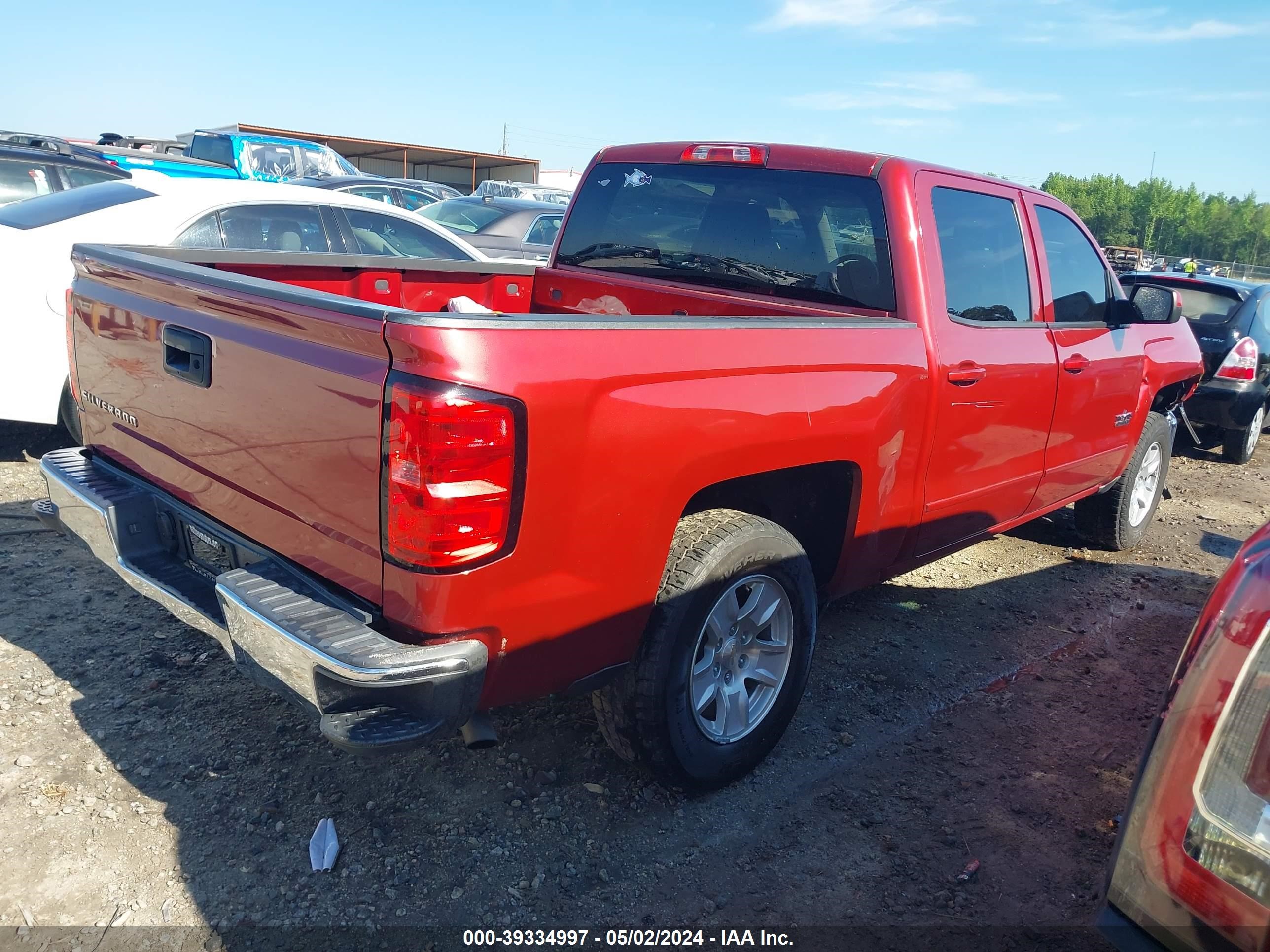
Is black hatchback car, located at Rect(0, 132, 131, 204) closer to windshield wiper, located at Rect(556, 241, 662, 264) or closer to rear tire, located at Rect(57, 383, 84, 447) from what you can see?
rear tire, located at Rect(57, 383, 84, 447)

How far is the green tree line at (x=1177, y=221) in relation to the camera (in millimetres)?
105062

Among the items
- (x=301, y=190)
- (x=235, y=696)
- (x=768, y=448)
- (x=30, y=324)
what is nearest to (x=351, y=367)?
(x=768, y=448)

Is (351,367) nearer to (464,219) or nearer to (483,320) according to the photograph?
(483,320)

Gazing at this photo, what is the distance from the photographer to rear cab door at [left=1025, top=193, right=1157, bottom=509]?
13.9 feet

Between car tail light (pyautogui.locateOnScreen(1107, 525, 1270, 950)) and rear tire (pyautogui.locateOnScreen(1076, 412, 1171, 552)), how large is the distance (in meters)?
3.94

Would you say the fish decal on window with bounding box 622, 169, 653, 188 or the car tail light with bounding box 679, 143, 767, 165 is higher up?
the car tail light with bounding box 679, 143, 767, 165

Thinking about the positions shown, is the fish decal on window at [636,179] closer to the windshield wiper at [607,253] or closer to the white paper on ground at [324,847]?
the windshield wiper at [607,253]

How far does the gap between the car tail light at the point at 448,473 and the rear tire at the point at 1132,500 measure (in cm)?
435

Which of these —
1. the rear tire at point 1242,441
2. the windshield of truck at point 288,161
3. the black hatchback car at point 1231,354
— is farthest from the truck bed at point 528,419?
the windshield of truck at point 288,161

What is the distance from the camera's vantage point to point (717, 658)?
295 centimetres

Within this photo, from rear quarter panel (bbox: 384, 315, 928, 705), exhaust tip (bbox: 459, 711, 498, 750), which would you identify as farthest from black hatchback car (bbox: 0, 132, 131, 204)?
exhaust tip (bbox: 459, 711, 498, 750)

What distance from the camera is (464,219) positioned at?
11898 mm

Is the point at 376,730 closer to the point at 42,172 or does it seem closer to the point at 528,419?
the point at 528,419

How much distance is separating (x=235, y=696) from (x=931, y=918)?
2.42m
